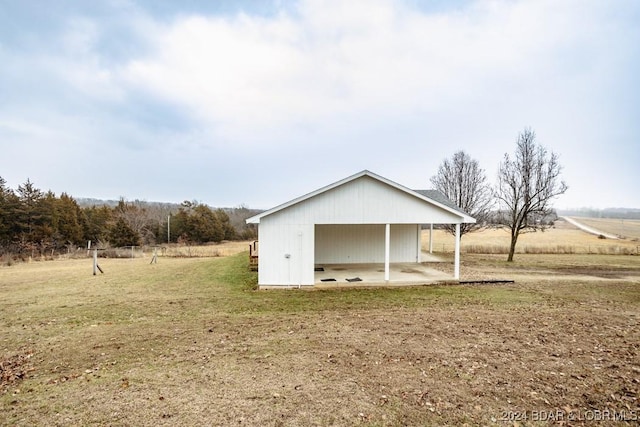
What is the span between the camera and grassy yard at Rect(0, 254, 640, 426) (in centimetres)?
375

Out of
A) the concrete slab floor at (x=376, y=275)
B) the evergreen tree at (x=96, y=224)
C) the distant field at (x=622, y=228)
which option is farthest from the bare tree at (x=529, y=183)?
the evergreen tree at (x=96, y=224)

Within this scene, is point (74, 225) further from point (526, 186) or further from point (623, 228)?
point (623, 228)

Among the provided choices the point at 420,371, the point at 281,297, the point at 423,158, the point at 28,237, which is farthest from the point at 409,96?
the point at 28,237

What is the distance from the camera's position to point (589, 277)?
45.1ft

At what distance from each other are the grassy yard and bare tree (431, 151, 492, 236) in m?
15.4

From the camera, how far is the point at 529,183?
19391mm

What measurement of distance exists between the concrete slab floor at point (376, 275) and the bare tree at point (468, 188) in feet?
36.0

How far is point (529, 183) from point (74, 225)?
146 feet

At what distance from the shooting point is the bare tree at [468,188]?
2464cm

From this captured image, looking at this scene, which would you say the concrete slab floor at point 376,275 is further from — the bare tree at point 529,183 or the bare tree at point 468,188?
the bare tree at point 468,188

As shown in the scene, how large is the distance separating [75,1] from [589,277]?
26081 mm

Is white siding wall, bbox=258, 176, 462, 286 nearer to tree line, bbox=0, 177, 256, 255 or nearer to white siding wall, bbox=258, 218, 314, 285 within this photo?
white siding wall, bbox=258, 218, 314, 285

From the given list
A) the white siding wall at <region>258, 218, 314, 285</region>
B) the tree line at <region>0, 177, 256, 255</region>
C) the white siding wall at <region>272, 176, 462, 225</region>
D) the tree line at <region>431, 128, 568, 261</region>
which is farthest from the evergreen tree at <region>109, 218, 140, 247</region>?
the tree line at <region>431, 128, 568, 261</region>

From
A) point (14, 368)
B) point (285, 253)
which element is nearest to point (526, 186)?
point (285, 253)
